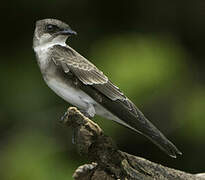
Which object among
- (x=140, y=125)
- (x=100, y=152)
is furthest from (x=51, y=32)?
(x=100, y=152)

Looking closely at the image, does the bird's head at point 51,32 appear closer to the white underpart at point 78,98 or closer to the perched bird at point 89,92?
the perched bird at point 89,92

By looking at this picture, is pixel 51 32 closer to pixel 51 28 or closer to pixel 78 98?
pixel 51 28

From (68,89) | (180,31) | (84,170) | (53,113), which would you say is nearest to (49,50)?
(68,89)

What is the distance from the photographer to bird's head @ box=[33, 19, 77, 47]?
653cm

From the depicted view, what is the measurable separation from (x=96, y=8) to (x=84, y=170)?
369 cm


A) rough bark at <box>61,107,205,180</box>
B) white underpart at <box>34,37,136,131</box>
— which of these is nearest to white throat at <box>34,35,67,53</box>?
white underpart at <box>34,37,136,131</box>

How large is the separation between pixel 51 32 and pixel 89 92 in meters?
0.68

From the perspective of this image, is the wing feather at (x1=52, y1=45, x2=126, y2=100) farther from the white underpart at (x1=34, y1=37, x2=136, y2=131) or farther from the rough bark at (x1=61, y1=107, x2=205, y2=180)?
the rough bark at (x1=61, y1=107, x2=205, y2=180)

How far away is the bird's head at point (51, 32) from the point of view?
6527mm

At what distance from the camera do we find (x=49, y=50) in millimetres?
6438

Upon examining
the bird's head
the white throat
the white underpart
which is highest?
the bird's head

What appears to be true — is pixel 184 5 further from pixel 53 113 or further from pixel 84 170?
pixel 84 170

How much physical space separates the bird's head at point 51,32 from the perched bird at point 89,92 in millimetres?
113

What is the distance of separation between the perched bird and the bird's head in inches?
4.5
